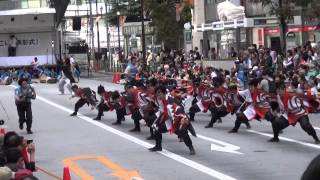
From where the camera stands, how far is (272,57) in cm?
2823

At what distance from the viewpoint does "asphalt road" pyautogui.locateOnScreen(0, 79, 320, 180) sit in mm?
11578

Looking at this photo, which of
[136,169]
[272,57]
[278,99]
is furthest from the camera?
[272,57]

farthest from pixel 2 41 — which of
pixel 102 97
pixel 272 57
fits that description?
pixel 102 97

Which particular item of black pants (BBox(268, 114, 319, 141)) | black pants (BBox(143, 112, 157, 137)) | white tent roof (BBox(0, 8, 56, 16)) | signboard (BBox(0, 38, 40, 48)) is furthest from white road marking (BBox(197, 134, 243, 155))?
signboard (BBox(0, 38, 40, 48))

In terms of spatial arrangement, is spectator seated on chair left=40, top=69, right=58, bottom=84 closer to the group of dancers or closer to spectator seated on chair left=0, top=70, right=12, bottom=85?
spectator seated on chair left=0, top=70, right=12, bottom=85

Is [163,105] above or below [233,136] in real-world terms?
above

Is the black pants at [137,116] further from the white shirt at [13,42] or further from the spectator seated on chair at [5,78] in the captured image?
the white shirt at [13,42]

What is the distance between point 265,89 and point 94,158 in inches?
248

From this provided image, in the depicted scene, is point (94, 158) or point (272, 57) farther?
point (272, 57)

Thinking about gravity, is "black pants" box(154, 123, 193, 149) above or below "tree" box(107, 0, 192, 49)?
below

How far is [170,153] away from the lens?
1400 cm

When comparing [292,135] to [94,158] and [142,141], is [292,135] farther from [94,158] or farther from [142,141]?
[94,158]

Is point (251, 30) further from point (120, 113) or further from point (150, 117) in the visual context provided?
point (150, 117)

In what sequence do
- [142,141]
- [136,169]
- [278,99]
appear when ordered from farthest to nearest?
[142,141] < [278,99] < [136,169]
